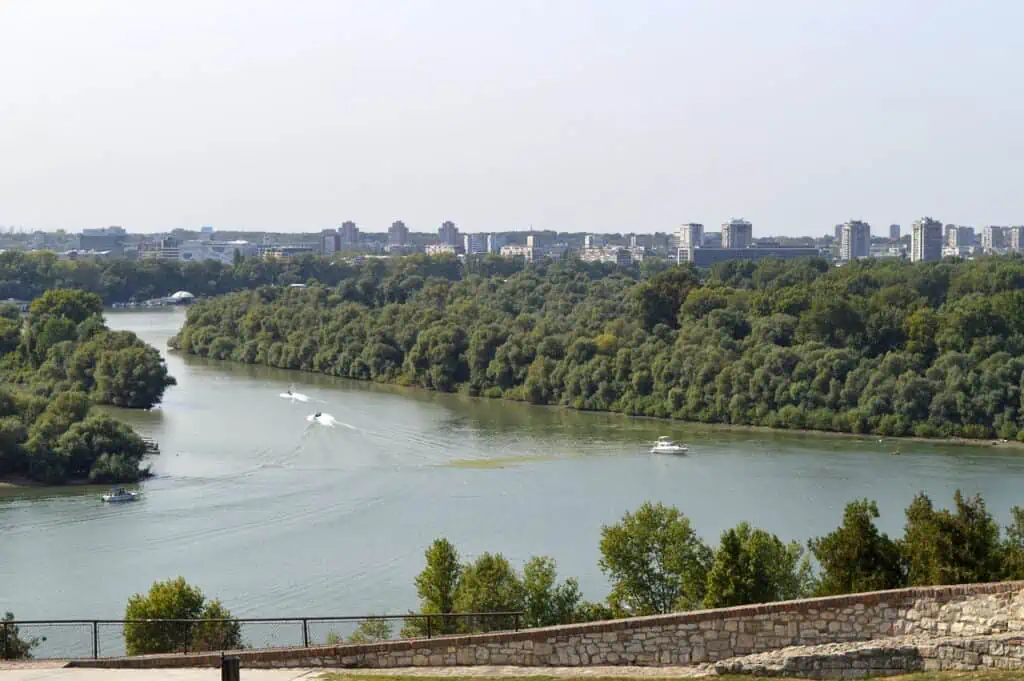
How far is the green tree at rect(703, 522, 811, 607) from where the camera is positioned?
33.5 ft

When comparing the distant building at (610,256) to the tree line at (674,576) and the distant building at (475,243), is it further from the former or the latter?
the tree line at (674,576)

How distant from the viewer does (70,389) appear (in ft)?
92.9

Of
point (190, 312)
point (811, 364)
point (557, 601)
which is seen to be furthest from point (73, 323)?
point (557, 601)

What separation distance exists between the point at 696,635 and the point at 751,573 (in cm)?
359

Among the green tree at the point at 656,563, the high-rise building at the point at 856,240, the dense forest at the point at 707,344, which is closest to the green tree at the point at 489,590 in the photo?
the green tree at the point at 656,563

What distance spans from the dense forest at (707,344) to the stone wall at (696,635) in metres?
20.0

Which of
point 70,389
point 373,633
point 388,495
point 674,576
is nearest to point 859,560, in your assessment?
Result: point 674,576

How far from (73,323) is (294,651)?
96.4 feet

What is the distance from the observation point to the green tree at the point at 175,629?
8781mm

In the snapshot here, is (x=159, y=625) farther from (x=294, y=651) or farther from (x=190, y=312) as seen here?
(x=190, y=312)

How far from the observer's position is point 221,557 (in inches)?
625

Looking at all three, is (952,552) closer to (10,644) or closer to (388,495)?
(10,644)

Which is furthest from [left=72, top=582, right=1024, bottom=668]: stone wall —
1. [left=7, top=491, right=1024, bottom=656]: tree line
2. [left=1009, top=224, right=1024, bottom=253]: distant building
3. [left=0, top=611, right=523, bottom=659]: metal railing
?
[left=1009, top=224, right=1024, bottom=253]: distant building

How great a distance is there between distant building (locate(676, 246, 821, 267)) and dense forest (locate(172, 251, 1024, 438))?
1550 inches
